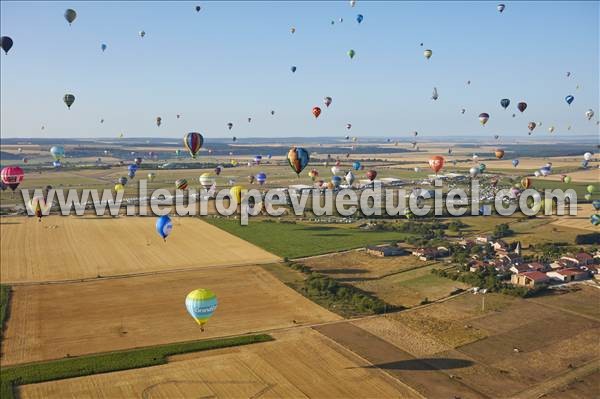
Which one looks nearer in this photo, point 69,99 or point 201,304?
point 201,304

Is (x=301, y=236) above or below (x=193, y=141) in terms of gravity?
below

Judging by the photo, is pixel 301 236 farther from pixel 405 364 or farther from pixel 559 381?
pixel 559 381

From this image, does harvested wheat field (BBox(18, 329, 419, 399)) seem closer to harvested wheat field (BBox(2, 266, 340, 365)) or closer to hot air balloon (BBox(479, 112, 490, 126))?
harvested wheat field (BBox(2, 266, 340, 365))

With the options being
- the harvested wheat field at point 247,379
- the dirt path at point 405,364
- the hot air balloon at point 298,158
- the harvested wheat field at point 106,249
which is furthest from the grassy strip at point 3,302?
the hot air balloon at point 298,158

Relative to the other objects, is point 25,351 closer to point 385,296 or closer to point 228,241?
point 385,296

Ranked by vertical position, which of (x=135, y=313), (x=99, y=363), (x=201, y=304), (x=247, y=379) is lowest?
(x=247, y=379)

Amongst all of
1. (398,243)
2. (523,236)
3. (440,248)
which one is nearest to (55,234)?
(398,243)

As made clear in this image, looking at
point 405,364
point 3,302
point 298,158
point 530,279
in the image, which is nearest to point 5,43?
point 3,302

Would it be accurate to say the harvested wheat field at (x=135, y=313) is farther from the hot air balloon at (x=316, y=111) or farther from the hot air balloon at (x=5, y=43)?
the hot air balloon at (x=316, y=111)
